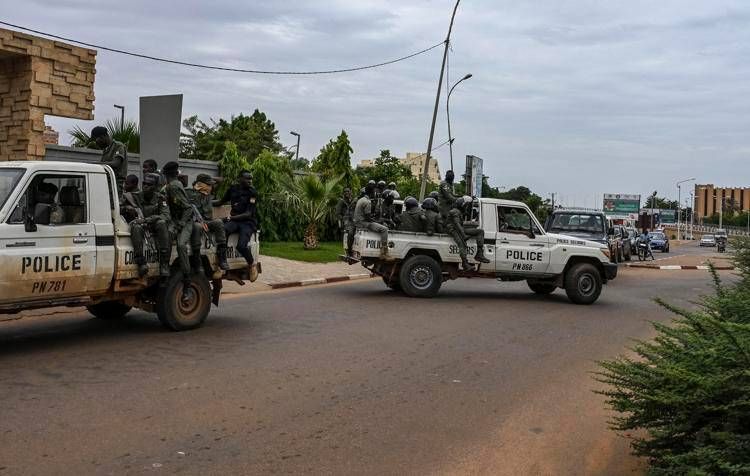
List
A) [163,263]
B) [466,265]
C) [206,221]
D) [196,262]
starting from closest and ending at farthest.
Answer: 1. [163,263]
2. [196,262]
3. [206,221]
4. [466,265]

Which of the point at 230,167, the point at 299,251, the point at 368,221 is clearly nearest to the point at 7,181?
the point at 368,221

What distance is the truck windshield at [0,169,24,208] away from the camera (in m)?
7.85

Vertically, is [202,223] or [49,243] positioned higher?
[202,223]

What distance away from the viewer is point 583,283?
49.3 ft

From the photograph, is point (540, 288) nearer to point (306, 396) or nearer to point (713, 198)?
point (306, 396)

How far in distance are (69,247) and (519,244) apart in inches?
358

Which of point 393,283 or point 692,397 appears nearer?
point 692,397

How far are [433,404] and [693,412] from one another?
2926 millimetres

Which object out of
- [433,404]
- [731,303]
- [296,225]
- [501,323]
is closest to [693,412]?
[731,303]

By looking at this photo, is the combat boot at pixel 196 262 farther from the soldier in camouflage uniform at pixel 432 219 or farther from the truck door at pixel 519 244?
the truck door at pixel 519 244

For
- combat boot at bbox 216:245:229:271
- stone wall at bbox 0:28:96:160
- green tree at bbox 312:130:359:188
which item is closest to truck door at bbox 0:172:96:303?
combat boot at bbox 216:245:229:271

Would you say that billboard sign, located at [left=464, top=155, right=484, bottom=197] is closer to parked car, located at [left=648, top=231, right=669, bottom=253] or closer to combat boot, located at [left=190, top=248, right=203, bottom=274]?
parked car, located at [left=648, top=231, right=669, bottom=253]

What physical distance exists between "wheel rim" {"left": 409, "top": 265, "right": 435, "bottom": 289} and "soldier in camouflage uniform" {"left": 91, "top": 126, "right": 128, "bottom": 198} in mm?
6638

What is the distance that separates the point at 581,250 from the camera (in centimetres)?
1506
